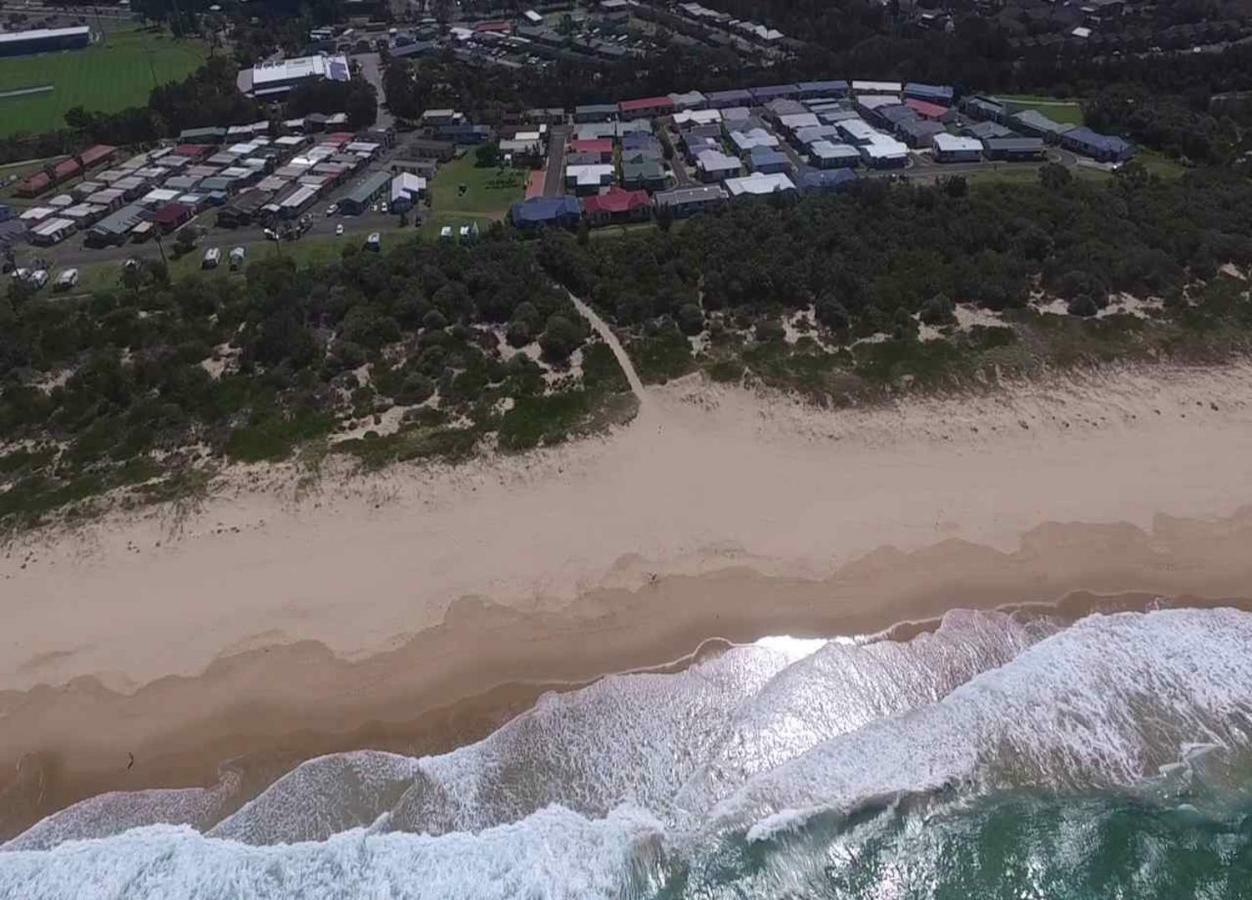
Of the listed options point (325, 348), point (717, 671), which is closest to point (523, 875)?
point (717, 671)

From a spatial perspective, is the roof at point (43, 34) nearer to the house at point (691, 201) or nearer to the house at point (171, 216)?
the house at point (171, 216)

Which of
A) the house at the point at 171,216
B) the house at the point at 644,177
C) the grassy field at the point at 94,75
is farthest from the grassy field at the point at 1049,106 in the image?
the grassy field at the point at 94,75

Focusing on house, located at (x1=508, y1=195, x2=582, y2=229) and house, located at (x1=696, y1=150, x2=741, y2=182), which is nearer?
house, located at (x1=508, y1=195, x2=582, y2=229)

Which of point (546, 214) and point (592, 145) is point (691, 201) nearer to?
point (546, 214)

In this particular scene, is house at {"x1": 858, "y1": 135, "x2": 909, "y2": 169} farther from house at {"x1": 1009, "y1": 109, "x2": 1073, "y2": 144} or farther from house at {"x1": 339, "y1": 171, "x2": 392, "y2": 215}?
house at {"x1": 339, "y1": 171, "x2": 392, "y2": 215}

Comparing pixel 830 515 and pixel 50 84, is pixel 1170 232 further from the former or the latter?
pixel 50 84

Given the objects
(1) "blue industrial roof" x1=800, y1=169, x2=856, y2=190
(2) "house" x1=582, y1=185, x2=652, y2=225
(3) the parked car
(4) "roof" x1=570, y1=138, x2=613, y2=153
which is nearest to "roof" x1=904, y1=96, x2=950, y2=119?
(1) "blue industrial roof" x1=800, y1=169, x2=856, y2=190
